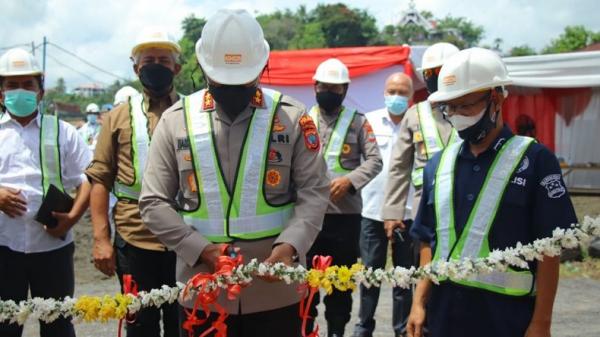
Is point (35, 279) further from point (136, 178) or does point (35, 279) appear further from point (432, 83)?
point (432, 83)

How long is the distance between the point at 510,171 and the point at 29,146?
124 inches

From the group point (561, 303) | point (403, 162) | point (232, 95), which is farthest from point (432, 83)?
point (561, 303)

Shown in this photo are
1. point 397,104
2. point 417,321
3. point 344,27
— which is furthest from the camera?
point 344,27

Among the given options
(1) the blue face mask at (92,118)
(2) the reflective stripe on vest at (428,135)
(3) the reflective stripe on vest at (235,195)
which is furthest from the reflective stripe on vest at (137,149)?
(1) the blue face mask at (92,118)

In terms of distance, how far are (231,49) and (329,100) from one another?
3165mm

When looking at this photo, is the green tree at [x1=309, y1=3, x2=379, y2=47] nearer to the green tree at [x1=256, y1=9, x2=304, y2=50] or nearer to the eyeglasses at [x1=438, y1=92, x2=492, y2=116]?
the green tree at [x1=256, y1=9, x2=304, y2=50]

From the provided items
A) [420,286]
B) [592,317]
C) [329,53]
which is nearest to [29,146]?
[420,286]

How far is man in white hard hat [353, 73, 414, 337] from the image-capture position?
6.12m

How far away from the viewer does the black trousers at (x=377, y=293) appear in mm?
6094

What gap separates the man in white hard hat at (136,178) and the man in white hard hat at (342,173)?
1768 mm

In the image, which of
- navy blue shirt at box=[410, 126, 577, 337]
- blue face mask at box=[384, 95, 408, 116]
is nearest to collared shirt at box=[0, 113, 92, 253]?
navy blue shirt at box=[410, 126, 577, 337]

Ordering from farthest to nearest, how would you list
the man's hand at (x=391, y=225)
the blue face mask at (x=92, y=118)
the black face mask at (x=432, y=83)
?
the blue face mask at (x=92, y=118)
the man's hand at (x=391, y=225)
the black face mask at (x=432, y=83)

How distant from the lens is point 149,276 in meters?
4.33

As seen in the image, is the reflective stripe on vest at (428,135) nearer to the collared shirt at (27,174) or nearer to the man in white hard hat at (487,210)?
the man in white hard hat at (487,210)
